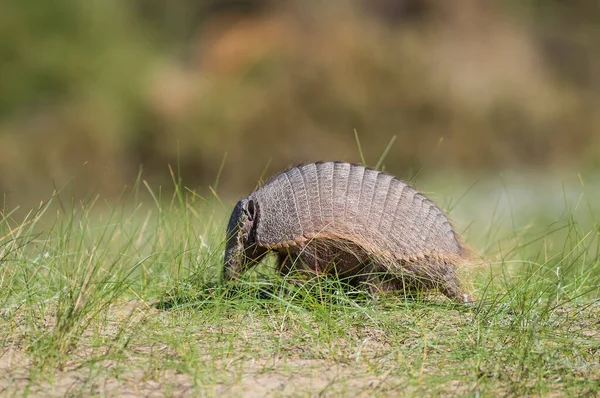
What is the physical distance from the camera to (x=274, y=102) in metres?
17.0

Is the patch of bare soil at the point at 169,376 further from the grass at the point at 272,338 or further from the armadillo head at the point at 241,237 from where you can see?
the armadillo head at the point at 241,237

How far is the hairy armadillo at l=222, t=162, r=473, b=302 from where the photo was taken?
157 inches

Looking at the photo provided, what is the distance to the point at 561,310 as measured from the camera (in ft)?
12.8

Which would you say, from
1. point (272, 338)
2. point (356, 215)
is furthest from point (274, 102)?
point (272, 338)

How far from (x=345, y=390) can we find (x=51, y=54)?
56.9 ft

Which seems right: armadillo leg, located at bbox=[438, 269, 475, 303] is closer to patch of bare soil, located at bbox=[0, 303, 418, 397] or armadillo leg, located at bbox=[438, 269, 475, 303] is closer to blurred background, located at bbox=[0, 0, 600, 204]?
patch of bare soil, located at bbox=[0, 303, 418, 397]

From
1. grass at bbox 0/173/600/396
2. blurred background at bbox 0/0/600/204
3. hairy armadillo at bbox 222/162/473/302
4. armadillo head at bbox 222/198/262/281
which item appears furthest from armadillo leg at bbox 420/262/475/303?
blurred background at bbox 0/0/600/204

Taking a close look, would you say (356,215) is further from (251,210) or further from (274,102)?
(274,102)

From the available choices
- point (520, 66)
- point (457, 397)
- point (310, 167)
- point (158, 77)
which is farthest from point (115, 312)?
point (520, 66)

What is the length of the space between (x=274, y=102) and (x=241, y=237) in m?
13.0

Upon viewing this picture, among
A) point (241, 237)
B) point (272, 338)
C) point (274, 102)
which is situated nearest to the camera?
point (272, 338)

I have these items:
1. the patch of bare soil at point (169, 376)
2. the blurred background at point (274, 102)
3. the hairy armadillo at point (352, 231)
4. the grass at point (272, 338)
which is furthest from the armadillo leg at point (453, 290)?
the blurred background at point (274, 102)

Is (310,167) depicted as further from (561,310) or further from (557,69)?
(557,69)

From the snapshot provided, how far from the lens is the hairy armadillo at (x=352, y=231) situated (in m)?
3.98
